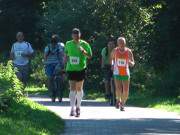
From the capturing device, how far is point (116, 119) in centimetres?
1817

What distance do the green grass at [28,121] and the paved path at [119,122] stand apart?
29 centimetres

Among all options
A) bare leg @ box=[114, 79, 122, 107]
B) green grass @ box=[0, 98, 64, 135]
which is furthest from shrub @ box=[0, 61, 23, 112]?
bare leg @ box=[114, 79, 122, 107]

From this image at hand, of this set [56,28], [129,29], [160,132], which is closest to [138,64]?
[129,29]

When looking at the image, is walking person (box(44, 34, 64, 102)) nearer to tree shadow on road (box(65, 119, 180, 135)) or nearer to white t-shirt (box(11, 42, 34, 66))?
white t-shirt (box(11, 42, 34, 66))

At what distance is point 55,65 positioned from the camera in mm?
25094

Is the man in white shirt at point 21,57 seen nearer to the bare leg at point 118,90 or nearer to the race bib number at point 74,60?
the bare leg at point 118,90

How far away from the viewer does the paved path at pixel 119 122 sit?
1538 centimetres

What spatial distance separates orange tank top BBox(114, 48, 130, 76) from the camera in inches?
842

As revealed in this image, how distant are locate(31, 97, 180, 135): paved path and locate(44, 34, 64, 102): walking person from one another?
11.0 ft

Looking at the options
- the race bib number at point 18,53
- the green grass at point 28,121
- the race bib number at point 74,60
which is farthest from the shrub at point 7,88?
the race bib number at point 18,53

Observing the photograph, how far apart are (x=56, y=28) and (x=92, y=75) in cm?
272

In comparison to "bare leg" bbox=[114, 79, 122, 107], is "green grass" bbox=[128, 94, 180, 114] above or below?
below

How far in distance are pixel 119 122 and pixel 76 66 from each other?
2.15 metres

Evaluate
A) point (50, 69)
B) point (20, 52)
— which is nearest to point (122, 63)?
point (20, 52)
